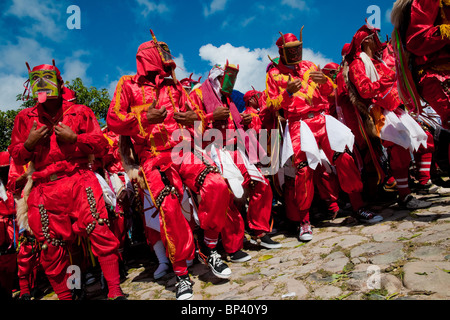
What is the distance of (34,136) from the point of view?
2805 mm

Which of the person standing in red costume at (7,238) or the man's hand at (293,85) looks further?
the person standing in red costume at (7,238)

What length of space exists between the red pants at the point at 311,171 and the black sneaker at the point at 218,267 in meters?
1.33

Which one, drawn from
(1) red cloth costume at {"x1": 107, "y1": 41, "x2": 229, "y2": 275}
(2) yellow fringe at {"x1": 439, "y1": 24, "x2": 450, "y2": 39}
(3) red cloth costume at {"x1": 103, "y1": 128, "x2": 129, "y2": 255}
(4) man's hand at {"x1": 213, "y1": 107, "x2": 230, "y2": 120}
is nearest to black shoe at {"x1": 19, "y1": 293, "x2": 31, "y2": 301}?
(3) red cloth costume at {"x1": 103, "y1": 128, "x2": 129, "y2": 255}

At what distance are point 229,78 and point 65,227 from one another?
245 centimetres

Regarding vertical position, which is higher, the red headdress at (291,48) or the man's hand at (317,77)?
the red headdress at (291,48)

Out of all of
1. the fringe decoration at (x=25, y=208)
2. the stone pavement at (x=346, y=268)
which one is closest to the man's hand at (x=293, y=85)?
the stone pavement at (x=346, y=268)

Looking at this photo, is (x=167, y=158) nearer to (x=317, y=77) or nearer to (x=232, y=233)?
(x=232, y=233)

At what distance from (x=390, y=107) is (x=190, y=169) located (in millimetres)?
2826

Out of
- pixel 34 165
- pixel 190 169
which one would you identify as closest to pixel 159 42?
pixel 190 169

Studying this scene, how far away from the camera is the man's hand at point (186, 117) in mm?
3105

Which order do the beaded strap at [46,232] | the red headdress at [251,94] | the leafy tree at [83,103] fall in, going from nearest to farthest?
the beaded strap at [46,232]
the red headdress at [251,94]
the leafy tree at [83,103]

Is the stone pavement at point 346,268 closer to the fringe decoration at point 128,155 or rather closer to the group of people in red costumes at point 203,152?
the group of people in red costumes at point 203,152

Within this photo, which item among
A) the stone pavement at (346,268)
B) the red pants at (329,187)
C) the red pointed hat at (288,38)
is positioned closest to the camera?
the stone pavement at (346,268)

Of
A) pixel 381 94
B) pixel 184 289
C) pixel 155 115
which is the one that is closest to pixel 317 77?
pixel 381 94
